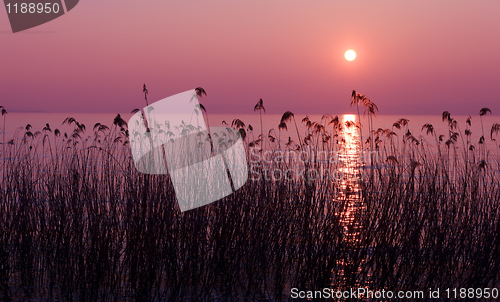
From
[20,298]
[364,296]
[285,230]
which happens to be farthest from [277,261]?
[20,298]

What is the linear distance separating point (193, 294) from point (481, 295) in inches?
97.5

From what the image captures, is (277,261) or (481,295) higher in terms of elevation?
(277,261)

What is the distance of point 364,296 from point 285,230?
0.91 metres

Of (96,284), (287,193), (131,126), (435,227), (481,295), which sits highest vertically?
(131,126)

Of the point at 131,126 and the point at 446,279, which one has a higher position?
the point at 131,126

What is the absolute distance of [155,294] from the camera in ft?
11.1

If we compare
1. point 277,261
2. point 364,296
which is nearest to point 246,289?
point 277,261

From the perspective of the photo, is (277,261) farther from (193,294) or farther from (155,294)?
(155,294)

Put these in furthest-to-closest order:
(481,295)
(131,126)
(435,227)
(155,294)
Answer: (131,126) → (435,227) → (481,295) → (155,294)

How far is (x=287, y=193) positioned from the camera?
16.3 ft

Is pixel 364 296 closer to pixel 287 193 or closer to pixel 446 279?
pixel 446 279

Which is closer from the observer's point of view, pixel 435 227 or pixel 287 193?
pixel 435 227

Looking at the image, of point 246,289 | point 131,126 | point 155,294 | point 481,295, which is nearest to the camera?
point 155,294

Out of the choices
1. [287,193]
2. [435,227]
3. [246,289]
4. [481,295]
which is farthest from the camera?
[287,193]
